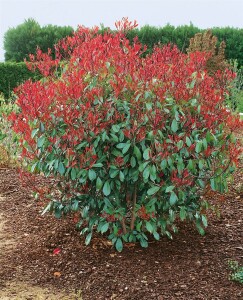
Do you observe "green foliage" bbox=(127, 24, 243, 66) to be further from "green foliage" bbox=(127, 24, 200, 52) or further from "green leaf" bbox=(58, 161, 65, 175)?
"green leaf" bbox=(58, 161, 65, 175)

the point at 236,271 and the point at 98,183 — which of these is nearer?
the point at 98,183

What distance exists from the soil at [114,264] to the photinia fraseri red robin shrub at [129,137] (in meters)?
0.21

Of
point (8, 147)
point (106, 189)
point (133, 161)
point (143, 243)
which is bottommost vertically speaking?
point (8, 147)

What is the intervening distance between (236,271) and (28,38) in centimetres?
1417

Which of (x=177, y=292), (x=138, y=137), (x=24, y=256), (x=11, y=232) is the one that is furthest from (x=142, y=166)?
(x=11, y=232)

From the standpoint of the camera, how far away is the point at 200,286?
→ 3816 millimetres

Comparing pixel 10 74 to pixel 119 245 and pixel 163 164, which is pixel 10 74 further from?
pixel 163 164

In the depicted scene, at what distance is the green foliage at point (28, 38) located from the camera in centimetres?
1675

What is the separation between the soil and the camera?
3789 millimetres

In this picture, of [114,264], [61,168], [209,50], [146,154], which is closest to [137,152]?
[146,154]

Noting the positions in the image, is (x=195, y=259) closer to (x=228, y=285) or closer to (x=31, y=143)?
(x=228, y=285)

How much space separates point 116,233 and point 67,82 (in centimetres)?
134

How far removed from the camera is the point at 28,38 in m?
16.8

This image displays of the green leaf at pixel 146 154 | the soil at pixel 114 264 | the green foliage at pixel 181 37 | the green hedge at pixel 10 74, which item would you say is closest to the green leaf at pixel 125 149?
the green leaf at pixel 146 154
